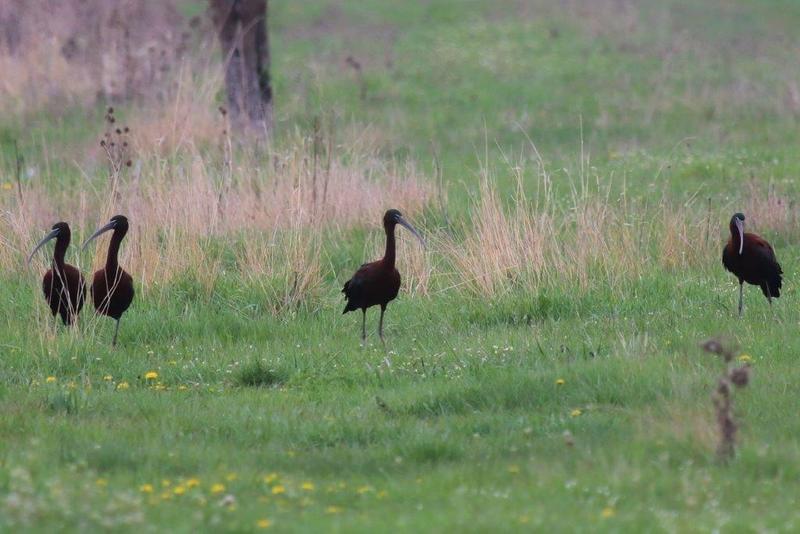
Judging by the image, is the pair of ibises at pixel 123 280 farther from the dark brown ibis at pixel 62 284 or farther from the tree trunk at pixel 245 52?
the tree trunk at pixel 245 52

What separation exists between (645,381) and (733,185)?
732 cm

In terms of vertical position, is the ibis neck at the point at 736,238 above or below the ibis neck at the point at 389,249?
below

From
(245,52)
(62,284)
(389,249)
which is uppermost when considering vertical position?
(245,52)

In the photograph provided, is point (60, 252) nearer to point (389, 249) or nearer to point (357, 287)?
point (357, 287)

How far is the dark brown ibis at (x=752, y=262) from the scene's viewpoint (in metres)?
9.25

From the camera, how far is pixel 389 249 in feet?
29.7

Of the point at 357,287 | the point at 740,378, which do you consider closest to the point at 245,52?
the point at 357,287

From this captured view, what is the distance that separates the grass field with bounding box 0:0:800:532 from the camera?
5625mm

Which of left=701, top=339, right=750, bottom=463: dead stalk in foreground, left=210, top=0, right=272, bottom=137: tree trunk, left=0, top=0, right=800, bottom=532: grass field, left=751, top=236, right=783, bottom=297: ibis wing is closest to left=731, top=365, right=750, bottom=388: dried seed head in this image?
left=701, top=339, right=750, bottom=463: dead stalk in foreground

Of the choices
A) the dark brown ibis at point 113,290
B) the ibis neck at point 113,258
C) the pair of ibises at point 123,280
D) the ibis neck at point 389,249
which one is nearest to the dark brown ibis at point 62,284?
the pair of ibises at point 123,280

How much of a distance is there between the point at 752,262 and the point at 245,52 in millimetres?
10122

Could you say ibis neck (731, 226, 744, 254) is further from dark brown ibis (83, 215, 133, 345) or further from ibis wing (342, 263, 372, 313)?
dark brown ibis (83, 215, 133, 345)

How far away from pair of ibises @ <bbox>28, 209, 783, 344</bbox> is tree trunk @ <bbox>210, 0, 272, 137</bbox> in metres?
7.96

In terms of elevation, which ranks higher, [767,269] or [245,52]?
[245,52]
